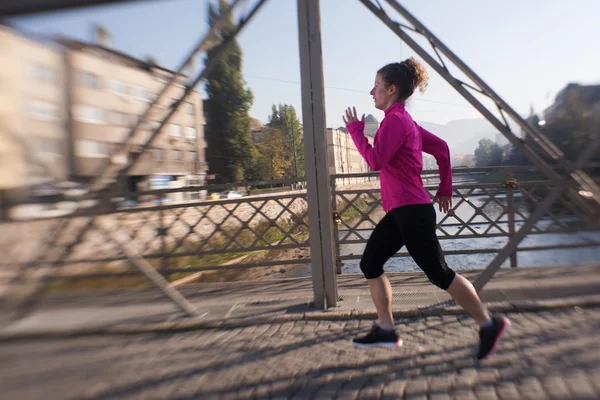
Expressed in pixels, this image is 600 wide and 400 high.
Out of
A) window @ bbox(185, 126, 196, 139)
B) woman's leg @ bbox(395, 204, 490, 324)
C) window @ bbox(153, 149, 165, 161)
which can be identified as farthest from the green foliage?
woman's leg @ bbox(395, 204, 490, 324)

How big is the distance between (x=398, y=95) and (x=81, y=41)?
2.77 meters

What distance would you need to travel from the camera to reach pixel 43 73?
3783 mm

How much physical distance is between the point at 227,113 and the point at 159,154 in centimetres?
85

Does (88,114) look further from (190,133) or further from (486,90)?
(486,90)

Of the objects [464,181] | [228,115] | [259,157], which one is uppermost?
[228,115]

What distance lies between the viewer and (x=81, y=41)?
398 centimetres

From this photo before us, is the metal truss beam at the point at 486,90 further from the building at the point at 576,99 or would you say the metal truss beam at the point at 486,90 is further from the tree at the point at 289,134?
the tree at the point at 289,134

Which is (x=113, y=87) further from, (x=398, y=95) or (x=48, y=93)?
(x=398, y=95)

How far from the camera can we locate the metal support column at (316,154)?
167 inches

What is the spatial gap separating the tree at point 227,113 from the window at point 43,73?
4.49 ft

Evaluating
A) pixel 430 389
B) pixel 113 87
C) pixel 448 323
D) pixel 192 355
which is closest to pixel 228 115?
pixel 113 87

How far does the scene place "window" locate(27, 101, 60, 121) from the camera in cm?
374

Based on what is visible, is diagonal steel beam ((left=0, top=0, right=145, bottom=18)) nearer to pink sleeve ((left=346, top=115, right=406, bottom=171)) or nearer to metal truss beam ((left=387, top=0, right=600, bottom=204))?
pink sleeve ((left=346, top=115, right=406, bottom=171))

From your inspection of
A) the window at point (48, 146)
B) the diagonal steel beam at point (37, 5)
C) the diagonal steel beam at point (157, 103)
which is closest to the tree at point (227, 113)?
the diagonal steel beam at point (157, 103)
